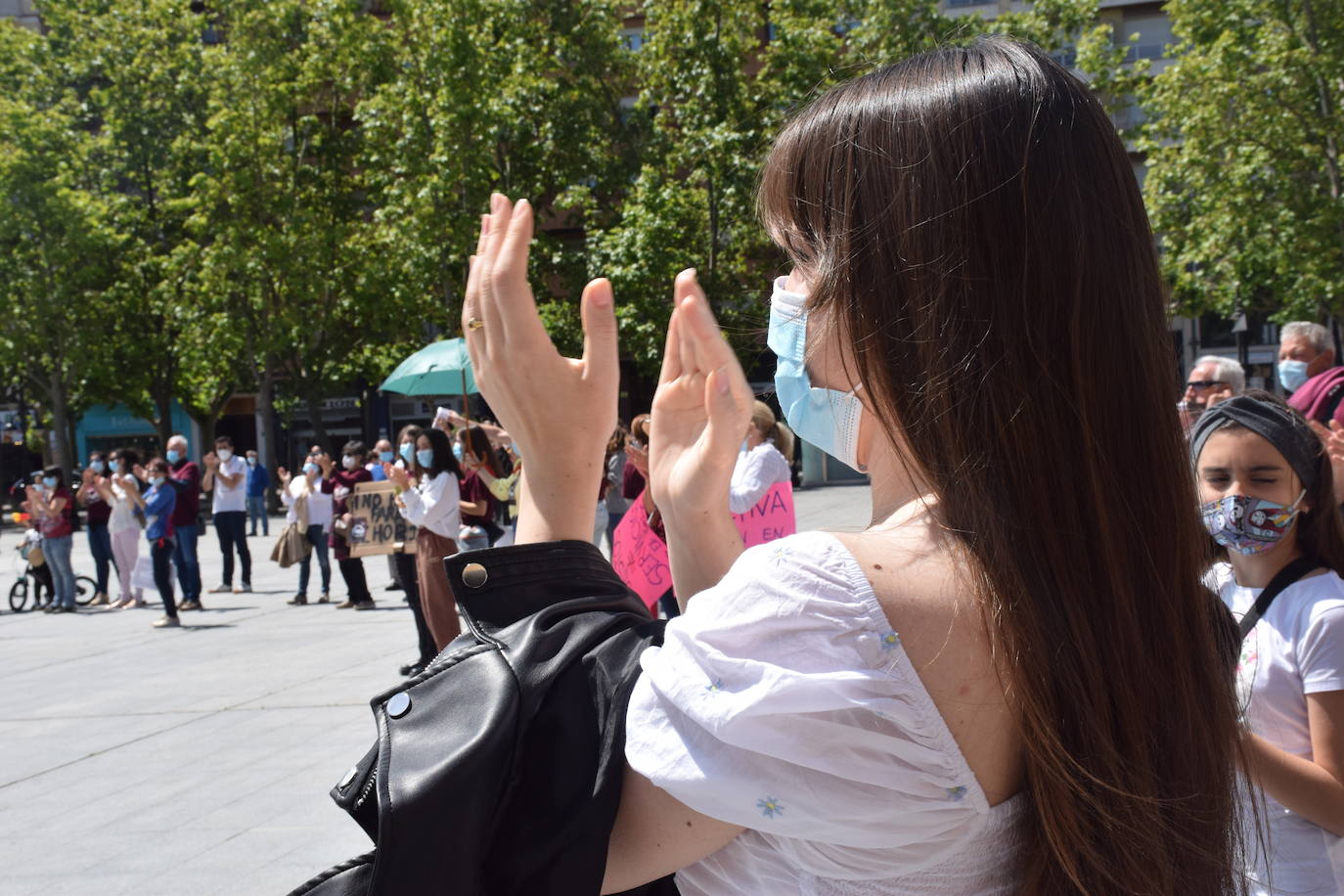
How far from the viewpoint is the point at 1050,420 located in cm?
111

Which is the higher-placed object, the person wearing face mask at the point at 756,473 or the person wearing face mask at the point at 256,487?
the person wearing face mask at the point at 756,473

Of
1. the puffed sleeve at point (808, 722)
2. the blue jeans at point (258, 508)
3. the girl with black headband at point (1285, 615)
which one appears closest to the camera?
the puffed sleeve at point (808, 722)

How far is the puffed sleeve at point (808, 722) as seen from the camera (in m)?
1.02

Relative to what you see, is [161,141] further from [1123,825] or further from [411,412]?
[1123,825]

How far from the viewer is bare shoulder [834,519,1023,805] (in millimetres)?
1044

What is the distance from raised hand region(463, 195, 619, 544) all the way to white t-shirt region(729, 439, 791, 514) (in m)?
5.13

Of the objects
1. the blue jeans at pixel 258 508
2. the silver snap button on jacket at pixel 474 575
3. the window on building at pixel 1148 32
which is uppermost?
the window on building at pixel 1148 32

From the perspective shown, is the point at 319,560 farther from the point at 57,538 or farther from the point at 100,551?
the point at 57,538

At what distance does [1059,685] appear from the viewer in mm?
1083

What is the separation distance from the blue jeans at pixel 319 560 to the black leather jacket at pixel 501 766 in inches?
530

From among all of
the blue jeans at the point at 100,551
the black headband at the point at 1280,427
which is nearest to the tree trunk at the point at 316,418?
the blue jeans at the point at 100,551

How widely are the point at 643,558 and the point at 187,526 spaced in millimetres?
9251

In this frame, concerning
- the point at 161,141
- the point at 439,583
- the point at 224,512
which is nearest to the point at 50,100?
the point at 161,141

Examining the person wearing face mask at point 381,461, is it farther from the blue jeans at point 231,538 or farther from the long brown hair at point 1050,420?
the long brown hair at point 1050,420
